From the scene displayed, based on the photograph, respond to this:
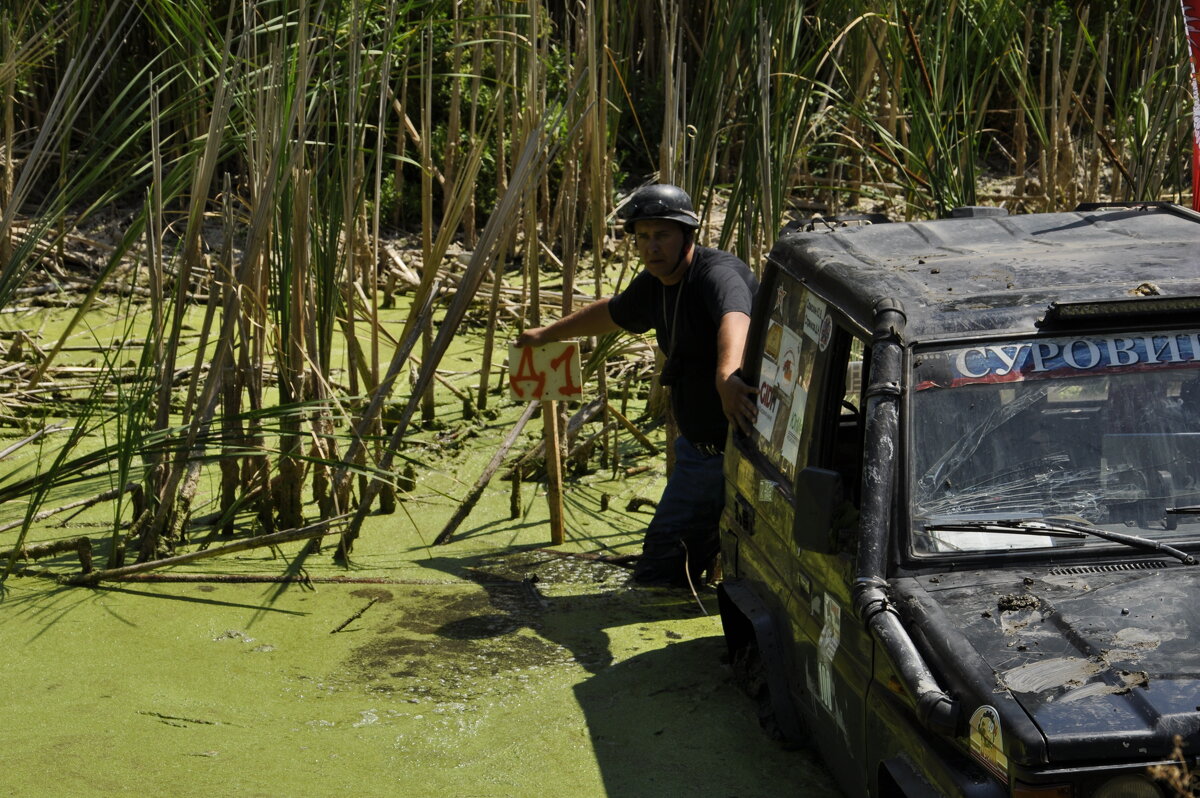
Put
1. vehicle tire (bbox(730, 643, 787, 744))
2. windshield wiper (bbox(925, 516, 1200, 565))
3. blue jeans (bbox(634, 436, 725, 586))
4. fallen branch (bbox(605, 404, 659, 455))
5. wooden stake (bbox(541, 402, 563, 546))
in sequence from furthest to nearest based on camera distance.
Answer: fallen branch (bbox(605, 404, 659, 455)) < wooden stake (bbox(541, 402, 563, 546)) < blue jeans (bbox(634, 436, 725, 586)) < vehicle tire (bbox(730, 643, 787, 744)) < windshield wiper (bbox(925, 516, 1200, 565))

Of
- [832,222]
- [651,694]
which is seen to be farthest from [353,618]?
[832,222]

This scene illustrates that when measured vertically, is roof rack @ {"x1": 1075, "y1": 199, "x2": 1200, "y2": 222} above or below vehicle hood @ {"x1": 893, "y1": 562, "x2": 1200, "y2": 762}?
above

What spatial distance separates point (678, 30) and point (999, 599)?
3444mm

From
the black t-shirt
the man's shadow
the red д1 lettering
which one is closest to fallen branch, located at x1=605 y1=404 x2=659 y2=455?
the red д1 lettering

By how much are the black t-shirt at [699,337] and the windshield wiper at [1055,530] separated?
1.83 meters

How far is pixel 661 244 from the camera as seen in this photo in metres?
4.76

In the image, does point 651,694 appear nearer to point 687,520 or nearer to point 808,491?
point 687,520

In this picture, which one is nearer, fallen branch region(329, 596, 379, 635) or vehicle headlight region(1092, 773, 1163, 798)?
vehicle headlight region(1092, 773, 1163, 798)

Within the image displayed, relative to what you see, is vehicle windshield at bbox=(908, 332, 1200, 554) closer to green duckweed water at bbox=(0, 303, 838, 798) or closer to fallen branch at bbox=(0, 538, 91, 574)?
green duckweed water at bbox=(0, 303, 838, 798)

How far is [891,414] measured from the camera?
2893mm

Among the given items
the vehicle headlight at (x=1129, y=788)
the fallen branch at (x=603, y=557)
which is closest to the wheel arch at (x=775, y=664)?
the vehicle headlight at (x=1129, y=788)

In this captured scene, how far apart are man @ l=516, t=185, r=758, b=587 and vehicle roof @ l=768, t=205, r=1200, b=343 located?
31.8 inches

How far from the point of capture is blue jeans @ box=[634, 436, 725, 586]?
487 centimetres

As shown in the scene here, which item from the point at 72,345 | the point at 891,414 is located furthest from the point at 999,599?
the point at 72,345
